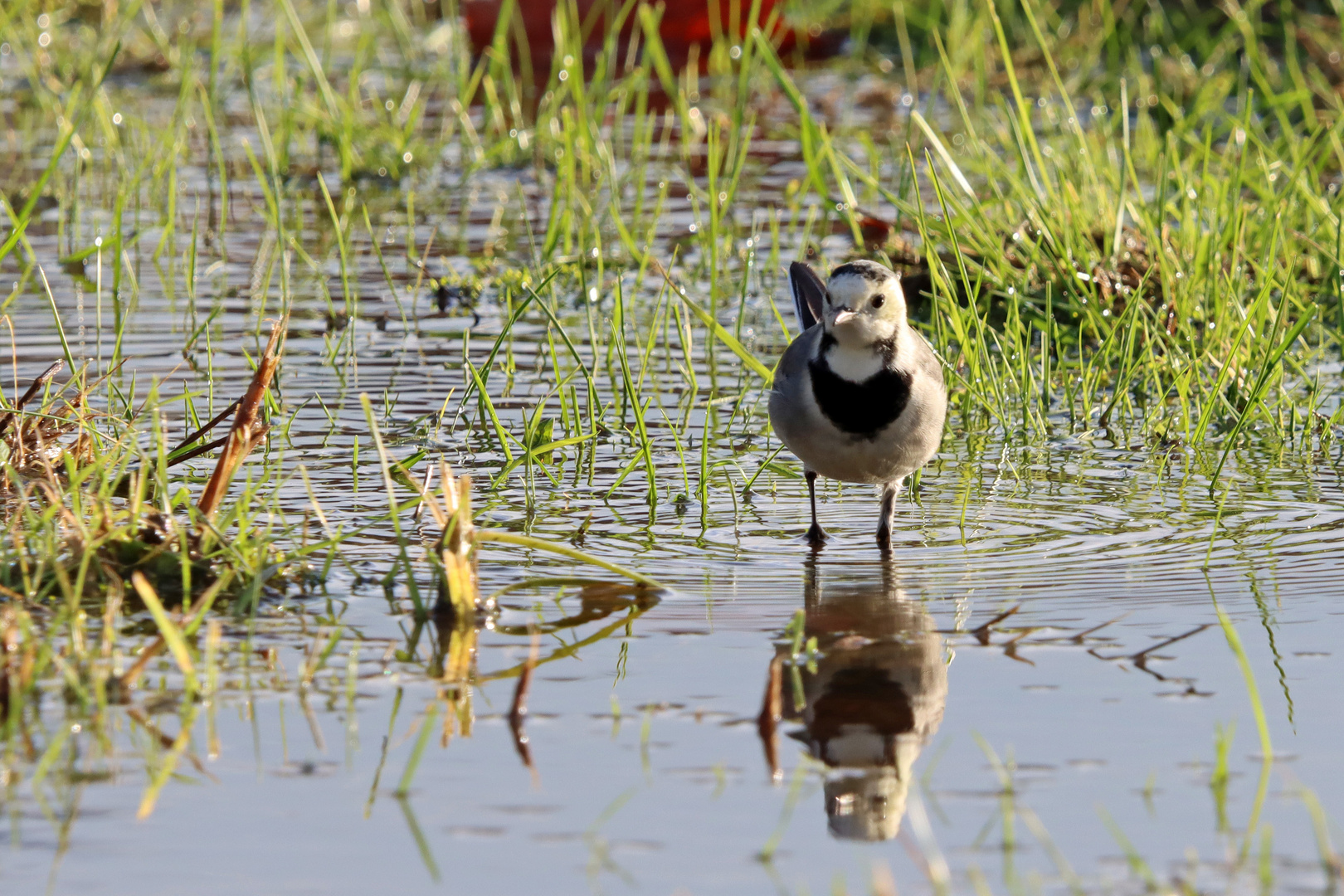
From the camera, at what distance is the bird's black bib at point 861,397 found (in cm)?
493

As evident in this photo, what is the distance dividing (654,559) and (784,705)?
1061 millimetres

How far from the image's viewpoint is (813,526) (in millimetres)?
5055

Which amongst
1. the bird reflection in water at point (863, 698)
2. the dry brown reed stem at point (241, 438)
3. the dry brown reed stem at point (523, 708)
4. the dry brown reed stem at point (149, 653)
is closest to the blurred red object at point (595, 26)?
the dry brown reed stem at point (241, 438)

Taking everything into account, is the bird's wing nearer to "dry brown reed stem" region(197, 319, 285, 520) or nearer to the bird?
the bird

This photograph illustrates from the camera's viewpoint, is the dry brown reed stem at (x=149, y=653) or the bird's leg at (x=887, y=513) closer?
the dry brown reed stem at (x=149, y=653)

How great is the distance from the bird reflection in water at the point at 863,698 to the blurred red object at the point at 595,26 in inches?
A: 355

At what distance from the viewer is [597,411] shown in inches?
232

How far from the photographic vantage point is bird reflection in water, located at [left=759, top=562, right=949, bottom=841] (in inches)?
132

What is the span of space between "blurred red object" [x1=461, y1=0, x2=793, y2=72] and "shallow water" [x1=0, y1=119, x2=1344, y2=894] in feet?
25.0

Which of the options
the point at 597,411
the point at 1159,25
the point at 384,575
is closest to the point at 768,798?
the point at 384,575

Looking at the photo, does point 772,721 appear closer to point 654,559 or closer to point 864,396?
point 654,559

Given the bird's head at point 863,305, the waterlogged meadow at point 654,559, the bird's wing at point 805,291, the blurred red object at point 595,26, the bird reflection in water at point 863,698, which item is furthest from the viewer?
the blurred red object at point 595,26

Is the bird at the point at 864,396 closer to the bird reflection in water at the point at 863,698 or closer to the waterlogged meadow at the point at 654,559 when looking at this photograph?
the waterlogged meadow at the point at 654,559

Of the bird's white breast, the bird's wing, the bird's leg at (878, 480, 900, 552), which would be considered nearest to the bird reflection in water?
the bird's leg at (878, 480, 900, 552)
